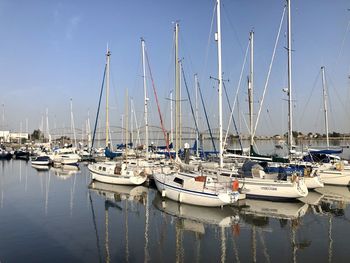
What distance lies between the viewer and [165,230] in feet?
50.7

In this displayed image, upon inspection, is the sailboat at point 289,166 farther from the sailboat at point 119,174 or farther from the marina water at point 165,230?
the sailboat at point 119,174

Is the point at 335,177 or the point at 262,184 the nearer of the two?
the point at 262,184

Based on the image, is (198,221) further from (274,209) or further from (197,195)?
(274,209)

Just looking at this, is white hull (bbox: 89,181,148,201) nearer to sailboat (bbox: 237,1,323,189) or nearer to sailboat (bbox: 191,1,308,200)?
sailboat (bbox: 191,1,308,200)

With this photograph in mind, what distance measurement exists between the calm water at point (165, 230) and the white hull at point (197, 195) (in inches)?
19.9

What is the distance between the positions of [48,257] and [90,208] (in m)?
8.60

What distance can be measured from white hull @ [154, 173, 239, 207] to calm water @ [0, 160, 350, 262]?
51cm

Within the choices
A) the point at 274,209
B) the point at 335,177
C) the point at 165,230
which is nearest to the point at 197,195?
the point at 165,230

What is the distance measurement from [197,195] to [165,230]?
4.57m

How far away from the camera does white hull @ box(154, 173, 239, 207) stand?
18.8 m

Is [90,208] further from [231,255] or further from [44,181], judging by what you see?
[44,181]

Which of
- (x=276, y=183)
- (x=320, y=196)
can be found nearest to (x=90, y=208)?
(x=276, y=183)

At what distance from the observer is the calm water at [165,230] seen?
12.1 meters

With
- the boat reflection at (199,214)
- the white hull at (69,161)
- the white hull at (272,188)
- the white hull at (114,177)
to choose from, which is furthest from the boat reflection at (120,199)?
the white hull at (69,161)
